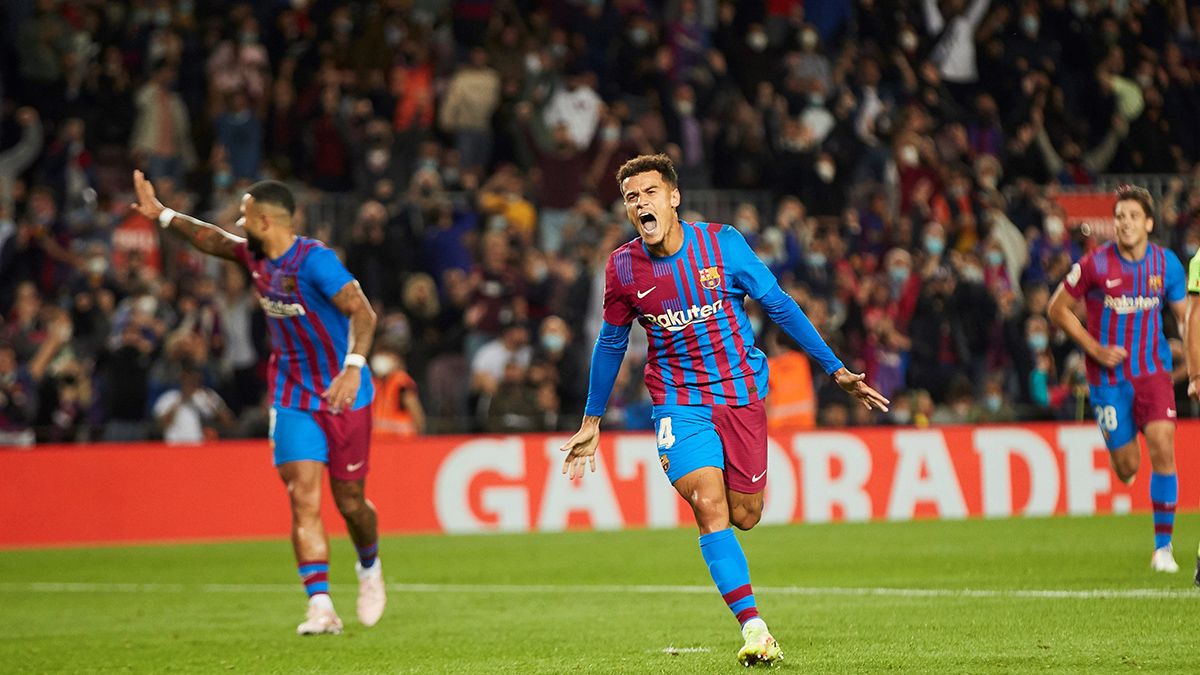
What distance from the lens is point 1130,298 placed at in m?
12.3

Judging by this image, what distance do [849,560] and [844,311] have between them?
6849 millimetres

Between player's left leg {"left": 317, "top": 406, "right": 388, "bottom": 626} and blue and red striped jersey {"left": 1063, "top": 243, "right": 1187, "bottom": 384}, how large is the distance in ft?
16.9

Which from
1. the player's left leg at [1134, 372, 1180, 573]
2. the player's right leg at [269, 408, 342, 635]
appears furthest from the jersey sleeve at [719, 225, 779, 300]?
the player's left leg at [1134, 372, 1180, 573]

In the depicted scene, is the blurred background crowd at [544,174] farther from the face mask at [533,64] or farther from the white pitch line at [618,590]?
the white pitch line at [618,590]

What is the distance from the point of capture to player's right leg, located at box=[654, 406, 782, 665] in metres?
7.72

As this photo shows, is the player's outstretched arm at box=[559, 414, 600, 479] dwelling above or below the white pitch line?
above

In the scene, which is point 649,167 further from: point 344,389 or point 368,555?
point 368,555

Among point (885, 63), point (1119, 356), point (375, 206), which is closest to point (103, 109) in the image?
point (375, 206)

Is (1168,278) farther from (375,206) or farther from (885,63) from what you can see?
(885,63)

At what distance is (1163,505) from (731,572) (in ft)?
18.1

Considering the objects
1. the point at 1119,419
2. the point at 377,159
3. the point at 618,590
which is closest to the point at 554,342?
the point at 377,159

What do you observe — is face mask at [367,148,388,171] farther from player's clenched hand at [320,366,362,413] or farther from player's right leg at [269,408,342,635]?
player's clenched hand at [320,366,362,413]

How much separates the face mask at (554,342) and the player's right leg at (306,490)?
948 centimetres

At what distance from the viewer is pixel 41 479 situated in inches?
699
